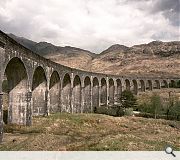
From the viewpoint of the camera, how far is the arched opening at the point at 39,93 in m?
38.6

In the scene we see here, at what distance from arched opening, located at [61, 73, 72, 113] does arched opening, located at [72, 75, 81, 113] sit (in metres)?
3.42

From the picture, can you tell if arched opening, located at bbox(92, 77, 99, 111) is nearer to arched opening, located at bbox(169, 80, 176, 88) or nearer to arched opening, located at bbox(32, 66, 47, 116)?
arched opening, located at bbox(32, 66, 47, 116)

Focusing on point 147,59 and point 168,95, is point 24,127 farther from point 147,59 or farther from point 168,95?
point 147,59

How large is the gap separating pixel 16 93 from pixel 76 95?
26.2 metres

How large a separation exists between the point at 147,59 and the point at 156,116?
5645 inches

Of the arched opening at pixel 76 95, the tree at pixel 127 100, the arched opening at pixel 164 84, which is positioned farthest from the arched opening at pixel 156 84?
the arched opening at pixel 76 95

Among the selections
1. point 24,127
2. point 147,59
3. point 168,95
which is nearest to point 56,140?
point 24,127

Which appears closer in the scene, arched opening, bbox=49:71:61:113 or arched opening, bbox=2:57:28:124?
arched opening, bbox=2:57:28:124

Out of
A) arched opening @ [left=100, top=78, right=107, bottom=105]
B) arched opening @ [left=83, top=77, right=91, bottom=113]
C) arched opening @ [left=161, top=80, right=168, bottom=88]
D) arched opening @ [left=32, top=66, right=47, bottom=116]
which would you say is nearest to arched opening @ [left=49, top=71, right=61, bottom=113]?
arched opening @ [left=32, top=66, right=47, bottom=116]

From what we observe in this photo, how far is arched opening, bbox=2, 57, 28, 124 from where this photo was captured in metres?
30.2

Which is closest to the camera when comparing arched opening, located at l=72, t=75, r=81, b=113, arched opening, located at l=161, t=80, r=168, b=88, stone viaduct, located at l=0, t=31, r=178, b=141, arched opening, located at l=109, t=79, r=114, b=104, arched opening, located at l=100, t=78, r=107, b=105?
stone viaduct, located at l=0, t=31, r=178, b=141

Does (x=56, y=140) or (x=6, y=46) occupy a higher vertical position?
(x=6, y=46)
